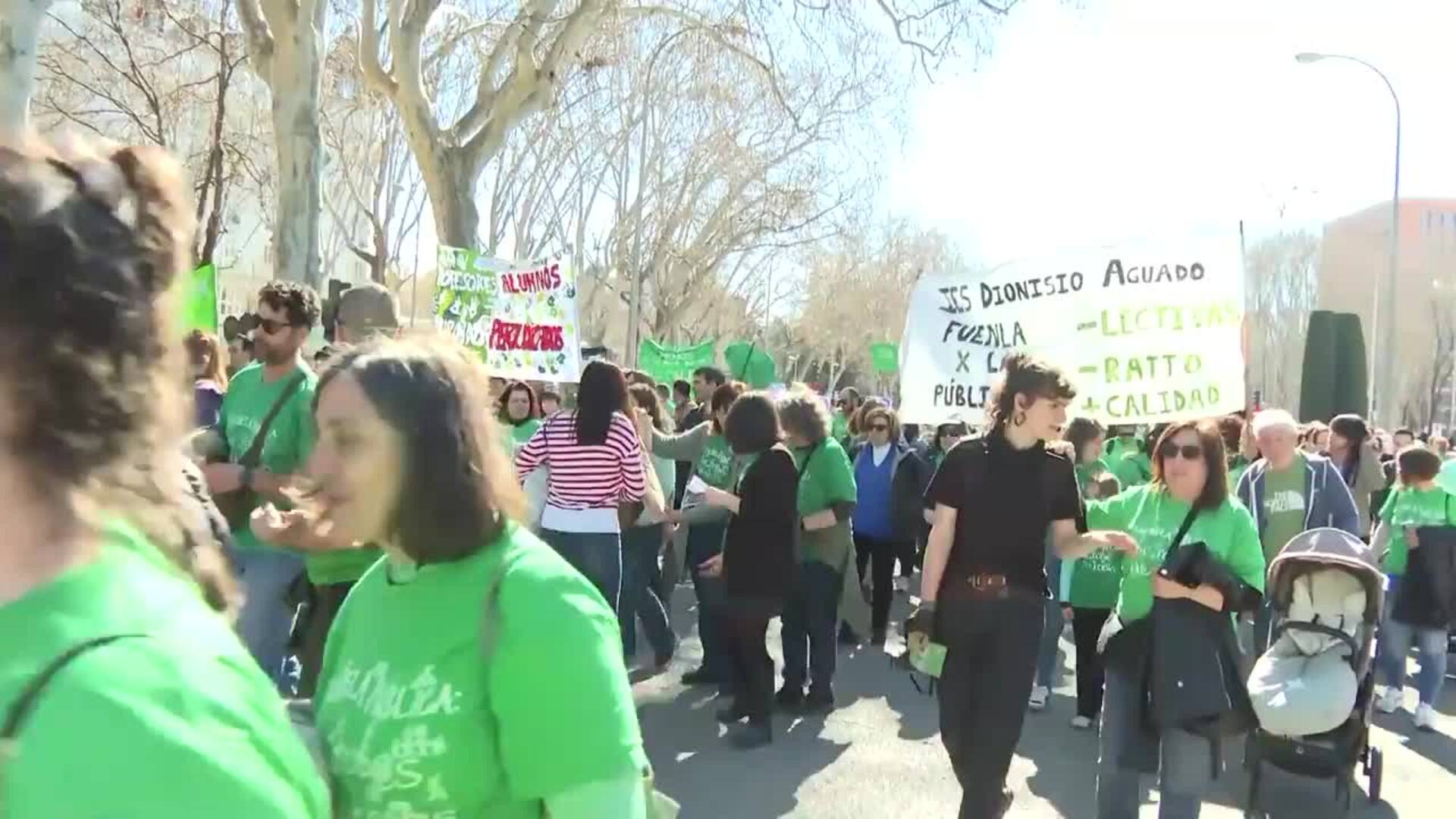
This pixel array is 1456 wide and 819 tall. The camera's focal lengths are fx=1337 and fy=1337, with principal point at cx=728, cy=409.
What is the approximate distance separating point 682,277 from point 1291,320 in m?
49.0

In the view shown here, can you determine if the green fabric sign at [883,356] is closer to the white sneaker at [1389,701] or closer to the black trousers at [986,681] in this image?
the white sneaker at [1389,701]

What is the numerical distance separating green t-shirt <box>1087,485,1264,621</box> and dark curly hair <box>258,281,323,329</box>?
126 inches

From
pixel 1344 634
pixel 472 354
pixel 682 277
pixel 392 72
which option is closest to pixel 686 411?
pixel 392 72

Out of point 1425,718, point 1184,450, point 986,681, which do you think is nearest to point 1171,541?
point 1184,450

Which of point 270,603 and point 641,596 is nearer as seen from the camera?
point 270,603

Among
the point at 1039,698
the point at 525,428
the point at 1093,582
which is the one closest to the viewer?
the point at 1093,582

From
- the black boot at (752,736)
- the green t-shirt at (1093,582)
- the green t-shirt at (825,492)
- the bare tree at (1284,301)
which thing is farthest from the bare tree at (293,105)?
the bare tree at (1284,301)

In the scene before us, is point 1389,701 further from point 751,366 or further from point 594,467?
point 751,366

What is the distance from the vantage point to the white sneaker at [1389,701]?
8219 millimetres

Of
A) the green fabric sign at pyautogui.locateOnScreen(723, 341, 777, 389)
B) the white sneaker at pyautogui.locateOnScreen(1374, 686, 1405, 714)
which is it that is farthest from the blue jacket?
the green fabric sign at pyautogui.locateOnScreen(723, 341, 777, 389)

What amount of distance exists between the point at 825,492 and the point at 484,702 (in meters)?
5.93

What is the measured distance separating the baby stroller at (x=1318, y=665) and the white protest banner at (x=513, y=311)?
5.54 m

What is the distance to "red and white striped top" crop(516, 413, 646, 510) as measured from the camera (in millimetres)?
6863

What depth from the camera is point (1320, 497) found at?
23.3ft
